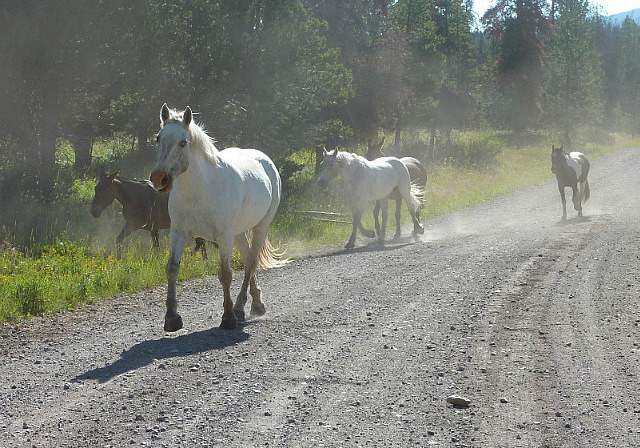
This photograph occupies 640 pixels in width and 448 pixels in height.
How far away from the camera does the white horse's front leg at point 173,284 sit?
742 cm

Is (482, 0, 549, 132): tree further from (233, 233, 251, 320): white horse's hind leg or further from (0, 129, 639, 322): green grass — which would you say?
(233, 233, 251, 320): white horse's hind leg

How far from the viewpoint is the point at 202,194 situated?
7.55m

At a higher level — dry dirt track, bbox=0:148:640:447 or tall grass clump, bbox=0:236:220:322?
dry dirt track, bbox=0:148:640:447

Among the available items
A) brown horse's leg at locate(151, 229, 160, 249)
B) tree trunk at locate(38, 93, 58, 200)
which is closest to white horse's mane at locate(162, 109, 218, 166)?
brown horse's leg at locate(151, 229, 160, 249)

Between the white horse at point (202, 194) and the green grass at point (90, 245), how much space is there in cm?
240

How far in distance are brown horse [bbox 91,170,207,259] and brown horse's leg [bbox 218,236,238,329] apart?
5715 mm

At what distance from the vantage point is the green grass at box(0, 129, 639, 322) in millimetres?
9414

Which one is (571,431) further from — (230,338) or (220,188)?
(220,188)

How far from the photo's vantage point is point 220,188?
25.4 ft

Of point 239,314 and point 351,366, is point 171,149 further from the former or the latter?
point 351,366

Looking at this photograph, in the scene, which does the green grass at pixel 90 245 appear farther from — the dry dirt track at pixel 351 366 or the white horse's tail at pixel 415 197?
the white horse's tail at pixel 415 197

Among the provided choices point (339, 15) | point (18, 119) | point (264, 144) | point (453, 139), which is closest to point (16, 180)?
point (18, 119)

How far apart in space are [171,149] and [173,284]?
1.42 meters

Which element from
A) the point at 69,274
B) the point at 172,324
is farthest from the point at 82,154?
the point at 172,324
